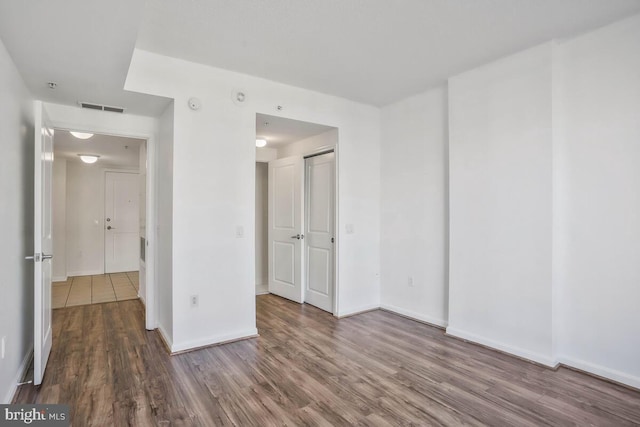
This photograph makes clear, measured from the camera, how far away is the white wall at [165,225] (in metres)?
3.14

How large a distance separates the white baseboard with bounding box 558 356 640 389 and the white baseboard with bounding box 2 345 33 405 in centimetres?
401

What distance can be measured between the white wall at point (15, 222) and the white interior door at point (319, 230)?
2.95m

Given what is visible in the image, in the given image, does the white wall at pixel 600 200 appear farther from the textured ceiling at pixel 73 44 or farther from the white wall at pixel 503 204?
the textured ceiling at pixel 73 44

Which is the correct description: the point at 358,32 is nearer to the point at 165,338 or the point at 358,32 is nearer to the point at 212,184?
the point at 212,184

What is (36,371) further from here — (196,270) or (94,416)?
(196,270)

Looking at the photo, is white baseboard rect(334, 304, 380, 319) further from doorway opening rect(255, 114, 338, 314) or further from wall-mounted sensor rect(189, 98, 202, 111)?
wall-mounted sensor rect(189, 98, 202, 111)

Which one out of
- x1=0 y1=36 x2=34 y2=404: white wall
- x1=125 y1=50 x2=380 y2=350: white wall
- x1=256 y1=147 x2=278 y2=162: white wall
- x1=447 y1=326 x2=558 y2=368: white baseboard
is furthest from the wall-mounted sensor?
x1=447 y1=326 x2=558 y2=368: white baseboard

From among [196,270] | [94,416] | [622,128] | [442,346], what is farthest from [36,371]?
[622,128]

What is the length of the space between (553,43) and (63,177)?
302 inches

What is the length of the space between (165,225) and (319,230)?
193cm

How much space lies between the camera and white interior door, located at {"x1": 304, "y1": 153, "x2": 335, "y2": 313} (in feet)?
14.2

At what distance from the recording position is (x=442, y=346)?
321 cm

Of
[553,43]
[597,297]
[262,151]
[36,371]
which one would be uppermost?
[553,43]

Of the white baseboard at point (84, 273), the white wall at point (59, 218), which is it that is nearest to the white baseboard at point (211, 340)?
the white wall at point (59, 218)
